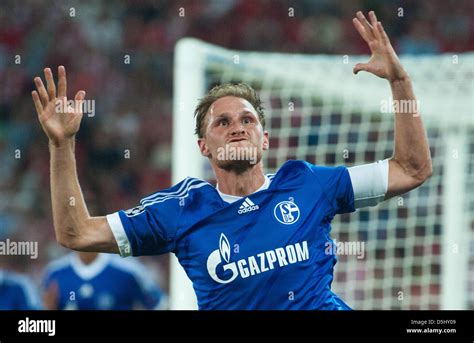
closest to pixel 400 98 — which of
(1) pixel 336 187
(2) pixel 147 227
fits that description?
(1) pixel 336 187

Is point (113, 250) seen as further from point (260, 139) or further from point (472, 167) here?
point (472, 167)

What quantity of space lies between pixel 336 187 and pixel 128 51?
5.44 metres

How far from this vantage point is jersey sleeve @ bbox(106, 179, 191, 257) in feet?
12.5

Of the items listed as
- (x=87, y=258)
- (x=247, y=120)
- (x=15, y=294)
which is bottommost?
(x=15, y=294)

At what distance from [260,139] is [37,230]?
13.8 feet

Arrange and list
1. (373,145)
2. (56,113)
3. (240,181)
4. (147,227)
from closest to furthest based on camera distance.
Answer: (56,113), (147,227), (240,181), (373,145)

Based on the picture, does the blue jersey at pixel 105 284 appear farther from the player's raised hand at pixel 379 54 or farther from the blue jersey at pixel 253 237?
the player's raised hand at pixel 379 54

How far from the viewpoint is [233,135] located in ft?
12.8

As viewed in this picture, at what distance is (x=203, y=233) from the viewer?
3.83 metres

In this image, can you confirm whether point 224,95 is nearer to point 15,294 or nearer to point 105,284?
point 105,284

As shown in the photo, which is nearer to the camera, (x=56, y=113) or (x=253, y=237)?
(x=56, y=113)

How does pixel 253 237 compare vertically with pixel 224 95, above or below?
below

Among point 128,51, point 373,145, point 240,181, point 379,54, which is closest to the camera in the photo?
point 379,54
